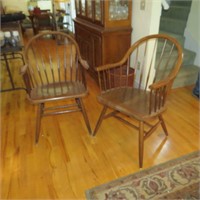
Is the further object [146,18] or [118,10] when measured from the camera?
[118,10]

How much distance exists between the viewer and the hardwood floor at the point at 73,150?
1.47 meters

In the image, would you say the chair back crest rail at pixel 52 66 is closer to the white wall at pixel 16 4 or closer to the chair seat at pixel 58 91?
the chair seat at pixel 58 91

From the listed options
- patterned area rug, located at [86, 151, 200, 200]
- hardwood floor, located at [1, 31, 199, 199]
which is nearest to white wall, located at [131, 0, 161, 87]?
hardwood floor, located at [1, 31, 199, 199]

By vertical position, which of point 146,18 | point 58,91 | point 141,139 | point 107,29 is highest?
point 146,18

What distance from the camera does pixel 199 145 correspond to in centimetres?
179

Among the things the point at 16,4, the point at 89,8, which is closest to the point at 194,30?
the point at 89,8

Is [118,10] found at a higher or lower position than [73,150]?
higher

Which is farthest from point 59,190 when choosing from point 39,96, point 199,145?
point 199,145

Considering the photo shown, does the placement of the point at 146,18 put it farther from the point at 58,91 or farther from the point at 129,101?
the point at 58,91

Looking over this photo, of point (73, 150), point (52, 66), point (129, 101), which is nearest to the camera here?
point (129, 101)

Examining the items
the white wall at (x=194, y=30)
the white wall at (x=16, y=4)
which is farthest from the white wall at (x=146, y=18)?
the white wall at (x=16, y=4)

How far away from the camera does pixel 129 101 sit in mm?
1626

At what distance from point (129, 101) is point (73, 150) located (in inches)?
26.1

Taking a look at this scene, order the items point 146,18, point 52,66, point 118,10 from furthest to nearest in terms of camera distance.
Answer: point 52,66 → point 118,10 → point 146,18
